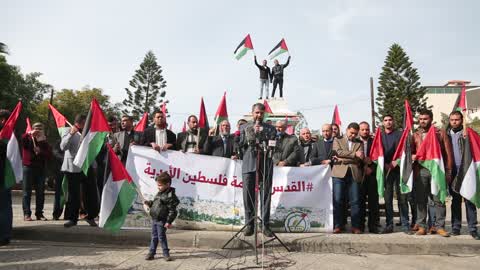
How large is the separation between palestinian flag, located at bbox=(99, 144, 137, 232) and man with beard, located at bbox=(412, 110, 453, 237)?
14.5 feet

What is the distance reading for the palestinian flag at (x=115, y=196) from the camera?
17.3 feet

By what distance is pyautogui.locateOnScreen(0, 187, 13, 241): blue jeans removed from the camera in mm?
5223

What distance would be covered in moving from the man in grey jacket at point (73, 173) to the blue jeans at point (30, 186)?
103 centimetres

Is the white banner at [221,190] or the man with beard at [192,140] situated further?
the man with beard at [192,140]

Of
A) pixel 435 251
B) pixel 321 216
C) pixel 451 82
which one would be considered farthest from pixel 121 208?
pixel 451 82

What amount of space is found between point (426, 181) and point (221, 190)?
10.7 feet

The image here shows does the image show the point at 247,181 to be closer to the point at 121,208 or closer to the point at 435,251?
the point at 121,208

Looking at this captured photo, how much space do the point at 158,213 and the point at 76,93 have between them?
48324 mm

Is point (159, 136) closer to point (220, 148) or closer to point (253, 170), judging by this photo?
point (220, 148)

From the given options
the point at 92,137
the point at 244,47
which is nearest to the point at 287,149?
the point at 92,137

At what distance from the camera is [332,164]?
641cm

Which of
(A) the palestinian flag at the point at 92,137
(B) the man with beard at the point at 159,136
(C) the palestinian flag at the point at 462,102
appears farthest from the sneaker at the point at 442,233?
(A) the palestinian flag at the point at 92,137

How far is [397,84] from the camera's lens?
40125 mm

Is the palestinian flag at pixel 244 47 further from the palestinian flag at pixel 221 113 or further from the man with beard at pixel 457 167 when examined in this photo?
the man with beard at pixel 457 167
